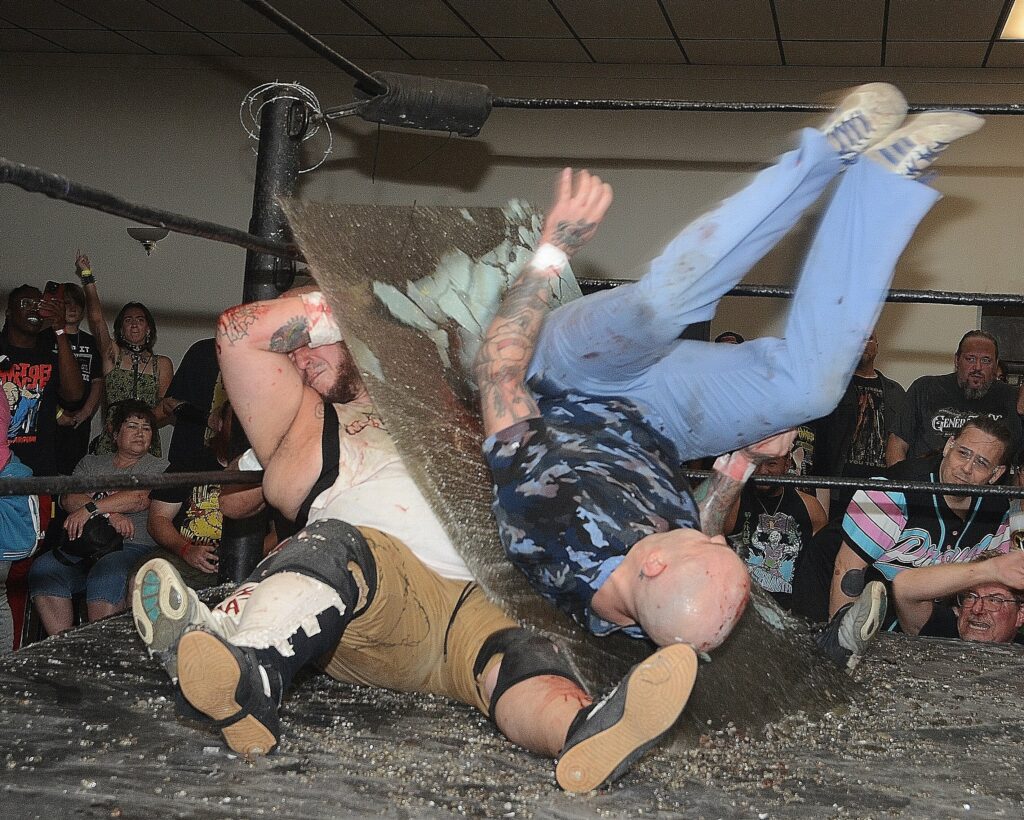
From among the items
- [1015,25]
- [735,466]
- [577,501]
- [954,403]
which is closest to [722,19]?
[1015,25]

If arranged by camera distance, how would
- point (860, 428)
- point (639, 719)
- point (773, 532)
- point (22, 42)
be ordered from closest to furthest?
point (639, 719) < point (773, 532) < point (860, 428) < point (22, 42)

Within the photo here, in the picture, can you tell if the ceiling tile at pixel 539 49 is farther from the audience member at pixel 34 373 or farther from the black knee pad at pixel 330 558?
the black knee pad at pixel 330 558

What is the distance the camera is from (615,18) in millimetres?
4227

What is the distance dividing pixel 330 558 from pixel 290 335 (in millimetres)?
300

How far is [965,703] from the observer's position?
136 centimetres

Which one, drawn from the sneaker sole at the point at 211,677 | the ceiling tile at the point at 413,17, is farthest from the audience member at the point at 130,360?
the sneaker sole at the point at 211,677

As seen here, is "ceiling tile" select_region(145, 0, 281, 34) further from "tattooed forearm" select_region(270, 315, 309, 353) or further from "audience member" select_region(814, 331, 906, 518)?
"tattooed forearm" select_region(270, 315, 309, 353)

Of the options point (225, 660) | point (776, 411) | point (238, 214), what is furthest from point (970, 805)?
point (238, 214)

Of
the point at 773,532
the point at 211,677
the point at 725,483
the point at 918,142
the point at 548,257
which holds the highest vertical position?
the point at 918,142

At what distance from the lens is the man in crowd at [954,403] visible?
10.8ft

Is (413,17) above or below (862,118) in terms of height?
above

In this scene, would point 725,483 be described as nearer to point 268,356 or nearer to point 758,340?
point 758,340

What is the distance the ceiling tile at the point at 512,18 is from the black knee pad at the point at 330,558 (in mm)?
3366

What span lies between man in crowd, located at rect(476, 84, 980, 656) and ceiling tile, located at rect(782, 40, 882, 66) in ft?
A: 10.5
